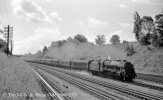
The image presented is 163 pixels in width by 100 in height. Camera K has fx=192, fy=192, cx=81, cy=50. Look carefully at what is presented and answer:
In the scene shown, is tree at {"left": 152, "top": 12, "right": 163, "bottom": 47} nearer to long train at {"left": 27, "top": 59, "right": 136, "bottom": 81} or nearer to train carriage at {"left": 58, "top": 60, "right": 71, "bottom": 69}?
long train at {"left": 27, "top": 59, "right": 136, "bottom": 81}

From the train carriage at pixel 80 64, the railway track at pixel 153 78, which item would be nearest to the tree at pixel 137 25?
the train carriage at pixel 80 64

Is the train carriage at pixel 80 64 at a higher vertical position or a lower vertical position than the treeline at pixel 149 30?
lower

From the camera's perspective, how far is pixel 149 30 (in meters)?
55.5

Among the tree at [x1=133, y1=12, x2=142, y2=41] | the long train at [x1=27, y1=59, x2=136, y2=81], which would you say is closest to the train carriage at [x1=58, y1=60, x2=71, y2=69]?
the long train at [x1=27, y1=59, x2=136, y2=81]

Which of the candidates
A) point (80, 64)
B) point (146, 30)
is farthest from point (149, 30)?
point (80, 64)

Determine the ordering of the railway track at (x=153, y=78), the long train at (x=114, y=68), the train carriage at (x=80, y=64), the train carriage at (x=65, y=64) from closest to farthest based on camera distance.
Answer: the railway track at (x=153, y=78), the long train at (x=114, y=68), the train carriage at (x=80, y=64), the train carriage at (x=65, y=64)

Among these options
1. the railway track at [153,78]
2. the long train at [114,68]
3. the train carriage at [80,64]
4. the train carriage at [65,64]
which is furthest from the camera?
the train carriage at [65,64]

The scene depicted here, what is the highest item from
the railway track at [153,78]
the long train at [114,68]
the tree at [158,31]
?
the tree at [158,31]

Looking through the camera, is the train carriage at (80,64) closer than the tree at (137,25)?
Yes

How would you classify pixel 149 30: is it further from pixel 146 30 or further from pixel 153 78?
pixel 153 78

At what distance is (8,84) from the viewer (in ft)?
45.0

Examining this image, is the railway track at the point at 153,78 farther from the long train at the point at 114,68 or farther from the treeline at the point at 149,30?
the treeline at the point at 149,30

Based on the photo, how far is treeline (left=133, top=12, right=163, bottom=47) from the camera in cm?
4650

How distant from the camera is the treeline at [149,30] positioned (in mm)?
46500
